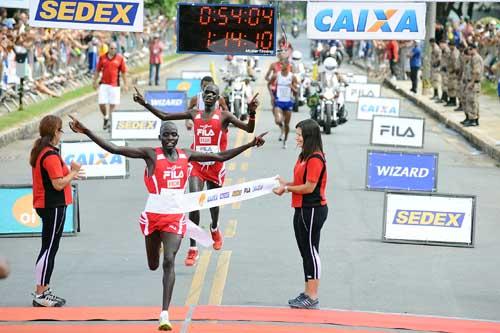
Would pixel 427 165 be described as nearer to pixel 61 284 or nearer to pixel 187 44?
pixel 187 44

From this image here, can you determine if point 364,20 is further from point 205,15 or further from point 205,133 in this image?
point 205,133

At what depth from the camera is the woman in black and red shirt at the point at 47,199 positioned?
517 inches

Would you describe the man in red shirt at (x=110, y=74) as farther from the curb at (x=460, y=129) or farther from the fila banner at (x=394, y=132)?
the curb at (x=460, y=129)

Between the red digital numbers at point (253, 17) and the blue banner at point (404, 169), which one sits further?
the blue banner at point (404, 169)

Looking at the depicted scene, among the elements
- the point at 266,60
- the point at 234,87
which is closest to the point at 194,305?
the point at 234,87

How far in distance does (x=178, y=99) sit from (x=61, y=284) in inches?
793

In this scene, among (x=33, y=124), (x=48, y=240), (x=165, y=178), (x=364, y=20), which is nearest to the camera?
(x=165, y=178)

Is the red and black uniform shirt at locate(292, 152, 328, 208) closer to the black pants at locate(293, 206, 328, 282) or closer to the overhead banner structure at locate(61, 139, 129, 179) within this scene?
the black pants at locate(293, 206, 328, 282)

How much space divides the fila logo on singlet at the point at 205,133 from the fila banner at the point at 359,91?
81.7 ft

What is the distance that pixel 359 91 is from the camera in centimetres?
4088

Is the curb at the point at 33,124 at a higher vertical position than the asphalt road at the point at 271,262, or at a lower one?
lower

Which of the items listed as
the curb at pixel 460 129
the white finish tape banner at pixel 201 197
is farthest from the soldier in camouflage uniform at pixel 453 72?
the white finish tape banner at pixel 201 197

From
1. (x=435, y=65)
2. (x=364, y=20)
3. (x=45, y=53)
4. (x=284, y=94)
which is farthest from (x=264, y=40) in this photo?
(x=435, y=65)

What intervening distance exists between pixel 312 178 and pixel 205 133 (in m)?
3.10
